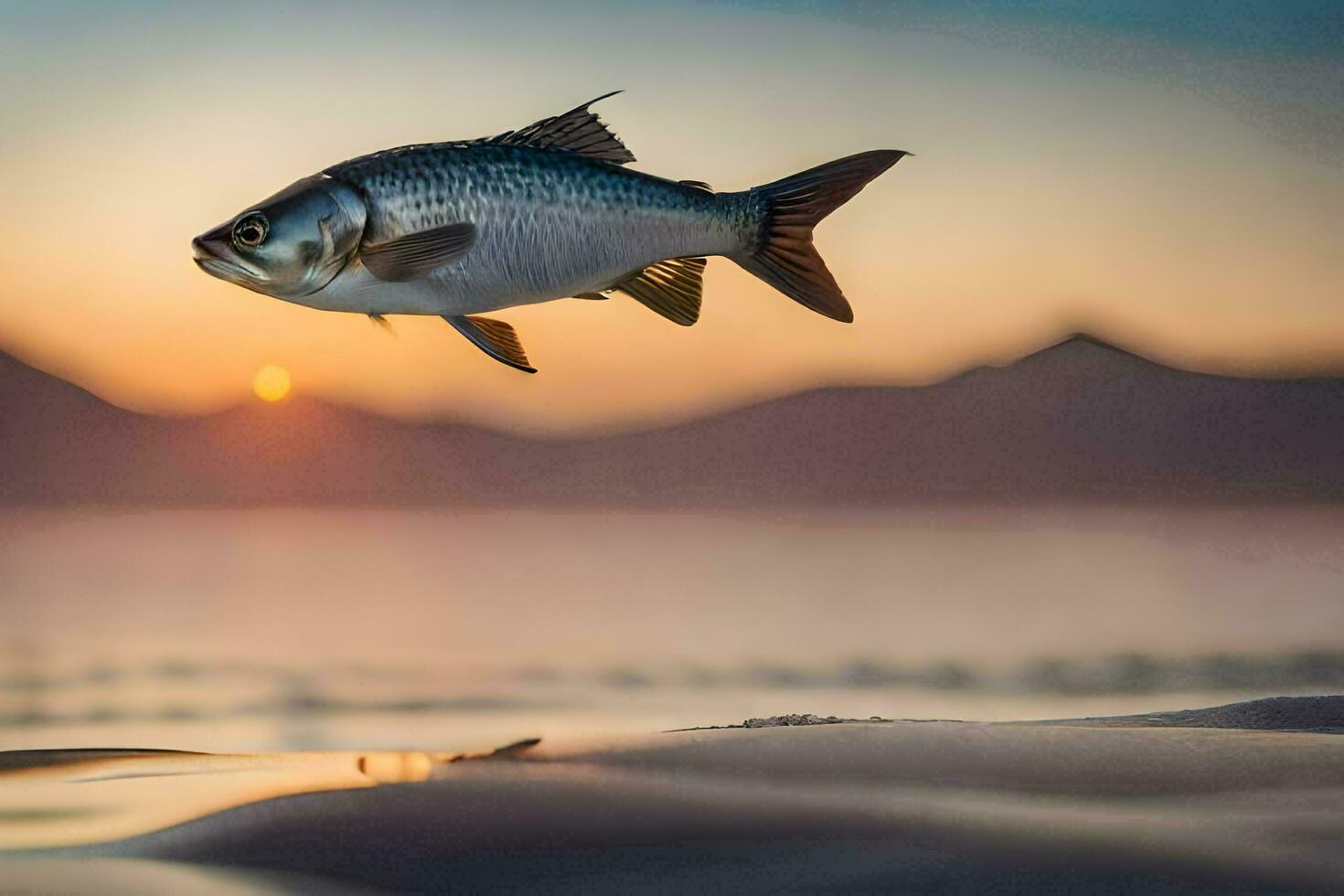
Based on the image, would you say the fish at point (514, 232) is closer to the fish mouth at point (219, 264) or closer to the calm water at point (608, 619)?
the fish mouth at point (219, 264)

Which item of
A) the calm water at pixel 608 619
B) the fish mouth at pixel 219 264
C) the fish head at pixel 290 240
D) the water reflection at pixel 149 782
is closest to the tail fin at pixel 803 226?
the fish head at pixel 290 240

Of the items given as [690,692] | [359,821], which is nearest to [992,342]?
[690,692]

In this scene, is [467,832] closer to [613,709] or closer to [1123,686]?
[613,709]

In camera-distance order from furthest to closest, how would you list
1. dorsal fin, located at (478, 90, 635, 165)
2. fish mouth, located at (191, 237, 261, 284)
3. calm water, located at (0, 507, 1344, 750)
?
calm water, located at (0, 507, 1344, 750) → dorsal fin, located at (478, 90, 635, 165) → fish mouth, located at (191, 237, 261, 284)

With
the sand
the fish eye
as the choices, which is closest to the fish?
the fish eye

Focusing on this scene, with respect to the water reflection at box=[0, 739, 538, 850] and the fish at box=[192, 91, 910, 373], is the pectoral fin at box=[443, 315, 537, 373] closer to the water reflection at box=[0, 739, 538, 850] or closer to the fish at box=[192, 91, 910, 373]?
the fish at box=[192, 91, 910, 373]

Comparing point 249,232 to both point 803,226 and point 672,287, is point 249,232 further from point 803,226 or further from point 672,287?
point 803,226
